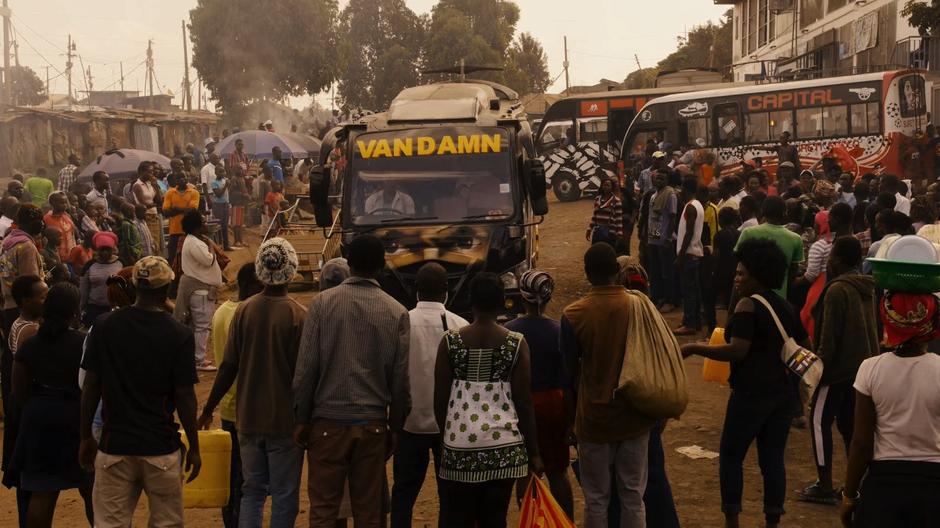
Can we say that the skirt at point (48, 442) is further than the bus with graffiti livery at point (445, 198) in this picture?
No

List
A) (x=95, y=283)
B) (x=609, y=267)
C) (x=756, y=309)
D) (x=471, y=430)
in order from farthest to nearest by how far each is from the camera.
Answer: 1. (x=95, y=283)
2. (x=756, y=309)
3. (x=609, y=267)
4. (x=471, y=430)

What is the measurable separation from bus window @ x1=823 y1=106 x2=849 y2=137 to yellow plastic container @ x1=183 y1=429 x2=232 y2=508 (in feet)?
70.6

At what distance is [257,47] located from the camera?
175ft

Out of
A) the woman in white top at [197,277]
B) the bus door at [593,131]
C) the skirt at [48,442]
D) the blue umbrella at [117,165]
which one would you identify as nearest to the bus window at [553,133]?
the bus door at [593,131]

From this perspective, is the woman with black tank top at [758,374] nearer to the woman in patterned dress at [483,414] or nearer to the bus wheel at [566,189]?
the woman in patterned dress at [483,414]

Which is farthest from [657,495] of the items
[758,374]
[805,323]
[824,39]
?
[824,39]

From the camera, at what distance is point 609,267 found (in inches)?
229

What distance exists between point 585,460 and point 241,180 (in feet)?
65.4

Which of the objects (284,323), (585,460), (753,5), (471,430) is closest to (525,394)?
(471,430)

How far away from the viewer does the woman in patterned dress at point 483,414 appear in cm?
535

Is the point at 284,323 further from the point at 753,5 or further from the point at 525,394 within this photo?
the point at 753,5

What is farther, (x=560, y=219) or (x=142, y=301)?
(x=560, y=219)

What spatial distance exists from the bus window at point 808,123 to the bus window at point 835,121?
133 mm

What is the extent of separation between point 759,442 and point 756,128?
21109 mm
